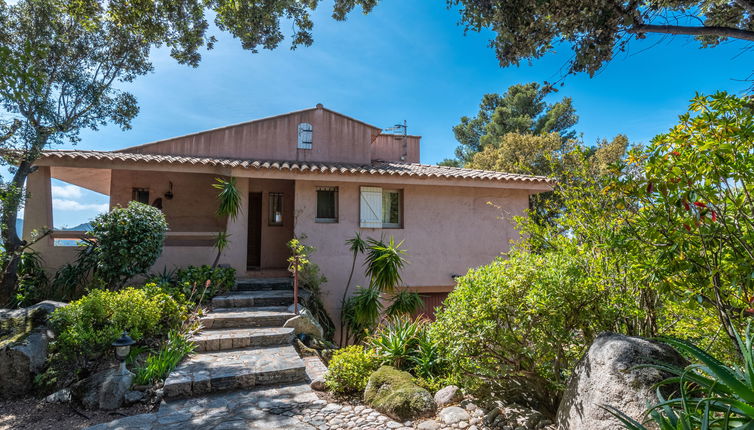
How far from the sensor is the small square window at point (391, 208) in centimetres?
1077

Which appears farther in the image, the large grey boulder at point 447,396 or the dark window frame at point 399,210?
the dark window frame at point 399,210

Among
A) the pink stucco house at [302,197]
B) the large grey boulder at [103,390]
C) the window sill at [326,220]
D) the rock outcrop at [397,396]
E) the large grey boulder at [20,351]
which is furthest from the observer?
the window sill at [326,220]

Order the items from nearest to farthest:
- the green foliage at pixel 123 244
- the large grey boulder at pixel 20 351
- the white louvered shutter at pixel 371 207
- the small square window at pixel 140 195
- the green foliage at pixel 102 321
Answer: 1. the large grey boulder at pixel 20 351
2. the green foliage at pixel 102 321
3. the green foliage at pixel 123 244
4. the white louvered shutter at pixel 371 207
5. the small square window at pixel 140 195

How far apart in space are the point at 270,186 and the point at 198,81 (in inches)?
149

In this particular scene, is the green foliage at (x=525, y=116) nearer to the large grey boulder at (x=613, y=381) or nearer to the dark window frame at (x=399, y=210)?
the dark window frame at (x=399, y=210)

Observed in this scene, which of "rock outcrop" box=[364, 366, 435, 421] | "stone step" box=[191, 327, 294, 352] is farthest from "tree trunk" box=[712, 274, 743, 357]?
"stone step" box=[191, 327, 294, 352]

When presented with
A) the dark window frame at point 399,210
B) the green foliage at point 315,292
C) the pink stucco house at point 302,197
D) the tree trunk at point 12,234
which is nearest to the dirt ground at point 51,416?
the tree trunk at point 12,234

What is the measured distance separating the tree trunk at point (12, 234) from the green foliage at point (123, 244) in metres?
1.38

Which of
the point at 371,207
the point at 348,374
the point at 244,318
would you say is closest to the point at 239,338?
the point at 244,318

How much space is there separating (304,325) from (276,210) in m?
6.09

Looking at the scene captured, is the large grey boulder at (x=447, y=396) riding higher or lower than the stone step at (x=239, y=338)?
lower

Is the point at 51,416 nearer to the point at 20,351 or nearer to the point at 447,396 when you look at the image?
the point at 20,351

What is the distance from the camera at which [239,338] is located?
20.8ft

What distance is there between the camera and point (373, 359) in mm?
5496
